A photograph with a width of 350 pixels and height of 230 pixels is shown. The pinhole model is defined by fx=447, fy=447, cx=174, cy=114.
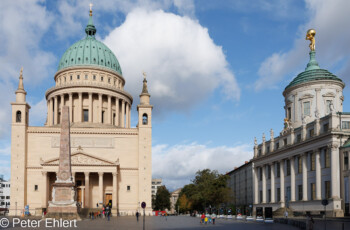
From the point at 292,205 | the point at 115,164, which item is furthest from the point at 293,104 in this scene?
the point at 115,164

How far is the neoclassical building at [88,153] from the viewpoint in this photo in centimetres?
7769

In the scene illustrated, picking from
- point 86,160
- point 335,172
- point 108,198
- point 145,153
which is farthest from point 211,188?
point 335,172

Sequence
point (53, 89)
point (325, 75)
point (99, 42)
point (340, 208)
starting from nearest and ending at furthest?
point (340, 208) → point (325, 75) → point (53, 89) → point (99, 42)

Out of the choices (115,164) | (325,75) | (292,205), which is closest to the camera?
(292,205)

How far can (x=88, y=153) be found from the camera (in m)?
79.0

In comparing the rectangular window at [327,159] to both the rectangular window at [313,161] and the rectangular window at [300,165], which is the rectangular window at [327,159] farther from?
the rectangular window at [300,165]

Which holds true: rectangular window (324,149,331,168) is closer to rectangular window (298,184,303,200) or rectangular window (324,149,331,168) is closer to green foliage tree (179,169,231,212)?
rectangular window (298,184,303,200)

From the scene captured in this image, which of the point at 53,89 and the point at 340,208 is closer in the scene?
the point at 340,208

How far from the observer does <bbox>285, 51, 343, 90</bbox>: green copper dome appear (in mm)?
73438

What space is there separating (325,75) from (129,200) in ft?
134

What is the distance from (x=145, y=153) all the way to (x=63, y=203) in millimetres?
40869

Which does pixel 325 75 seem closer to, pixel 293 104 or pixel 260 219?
pixel 293 104

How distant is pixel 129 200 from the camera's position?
269ft

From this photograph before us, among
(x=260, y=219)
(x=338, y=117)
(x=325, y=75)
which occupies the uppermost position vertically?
(x=325, y=75)
